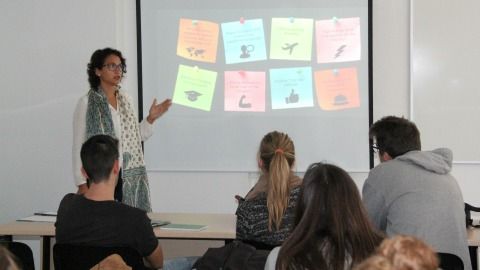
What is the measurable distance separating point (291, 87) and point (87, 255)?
2935mm

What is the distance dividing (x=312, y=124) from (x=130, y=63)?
150 cm

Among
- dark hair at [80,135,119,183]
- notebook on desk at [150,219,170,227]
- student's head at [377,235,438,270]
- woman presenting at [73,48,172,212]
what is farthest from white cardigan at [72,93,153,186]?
student's head at [377,235,438,270]

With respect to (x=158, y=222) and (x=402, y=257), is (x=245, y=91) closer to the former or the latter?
(x=158, y=222)

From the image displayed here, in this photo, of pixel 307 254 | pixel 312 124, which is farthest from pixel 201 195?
pixel 307 254

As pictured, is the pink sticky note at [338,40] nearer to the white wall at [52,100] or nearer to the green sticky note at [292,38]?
the green sticky note at [292,38]

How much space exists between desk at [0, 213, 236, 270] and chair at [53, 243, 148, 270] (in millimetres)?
775

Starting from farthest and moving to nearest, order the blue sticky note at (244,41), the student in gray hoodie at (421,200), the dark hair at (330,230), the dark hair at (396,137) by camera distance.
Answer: the blue sticky note at (244,41) < the dark hair at (396,137) < the student in gray hoodie at (421,200) < the dark hair at (330,230)

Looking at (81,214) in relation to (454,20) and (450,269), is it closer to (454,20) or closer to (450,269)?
→ (450,269)

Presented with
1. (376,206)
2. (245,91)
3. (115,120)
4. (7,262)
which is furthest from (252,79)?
(7,262)

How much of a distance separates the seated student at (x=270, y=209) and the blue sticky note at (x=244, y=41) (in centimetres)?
231

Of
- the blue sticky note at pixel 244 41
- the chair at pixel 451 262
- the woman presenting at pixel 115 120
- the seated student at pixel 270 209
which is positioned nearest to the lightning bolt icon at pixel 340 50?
the blue sticky note at pixel 244 41

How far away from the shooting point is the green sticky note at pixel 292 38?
16.7 ft

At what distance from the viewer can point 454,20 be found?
16.0 feet

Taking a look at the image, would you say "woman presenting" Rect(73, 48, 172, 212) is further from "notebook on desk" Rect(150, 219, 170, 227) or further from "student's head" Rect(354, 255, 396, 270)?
"student's head" Rect(354, 255, 396, 270)
